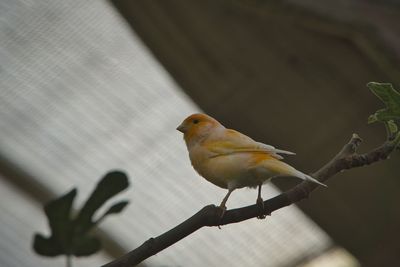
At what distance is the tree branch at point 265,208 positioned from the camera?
0.89 m

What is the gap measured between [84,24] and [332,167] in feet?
4.03

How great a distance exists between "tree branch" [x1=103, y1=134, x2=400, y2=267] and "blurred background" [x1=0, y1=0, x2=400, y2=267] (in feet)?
2.48

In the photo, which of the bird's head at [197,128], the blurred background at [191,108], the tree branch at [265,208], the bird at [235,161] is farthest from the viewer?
the blurred background at [191,108]

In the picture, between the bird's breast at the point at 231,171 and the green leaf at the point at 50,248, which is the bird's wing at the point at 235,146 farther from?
the green leaf at the point at 50,248

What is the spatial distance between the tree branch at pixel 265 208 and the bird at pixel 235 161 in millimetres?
101

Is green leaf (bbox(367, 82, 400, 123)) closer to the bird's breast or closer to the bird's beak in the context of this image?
the bird's breast

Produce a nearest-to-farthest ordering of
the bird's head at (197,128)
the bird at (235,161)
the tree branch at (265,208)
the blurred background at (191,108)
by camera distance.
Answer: the tree branch at (265,208) → the bird at (235,161) → the bird's head at (197,128) → the blurred background at (191,108)

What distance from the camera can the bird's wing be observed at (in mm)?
1143

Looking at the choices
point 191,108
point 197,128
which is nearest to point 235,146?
point 197,128

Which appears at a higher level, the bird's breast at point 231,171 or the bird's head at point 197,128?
the bird's head at point 197,128

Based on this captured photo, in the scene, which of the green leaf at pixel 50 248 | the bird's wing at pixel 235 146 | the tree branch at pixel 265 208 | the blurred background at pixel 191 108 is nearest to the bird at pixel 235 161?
the bird's wing at pixel 235 146

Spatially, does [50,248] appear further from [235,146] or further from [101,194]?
[235,146]

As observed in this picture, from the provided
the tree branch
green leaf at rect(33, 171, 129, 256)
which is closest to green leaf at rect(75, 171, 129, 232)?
green leaf at rect(33, 171, 129, 256)

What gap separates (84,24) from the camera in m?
2.02
